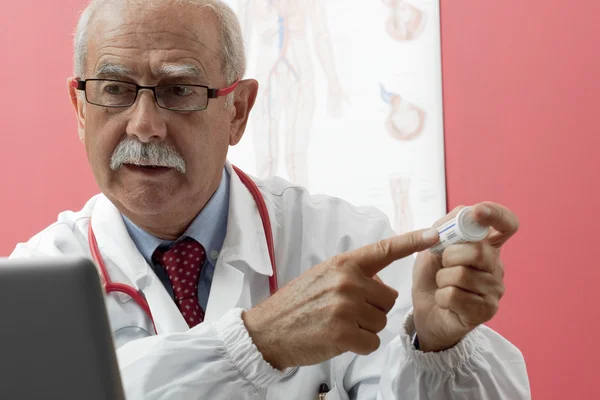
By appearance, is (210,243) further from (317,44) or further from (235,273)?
(317,44)

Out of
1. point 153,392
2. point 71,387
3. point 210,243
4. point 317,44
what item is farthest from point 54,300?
point 317,44

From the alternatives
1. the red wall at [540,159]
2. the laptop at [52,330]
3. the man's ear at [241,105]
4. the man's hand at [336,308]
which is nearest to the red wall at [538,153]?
the red wall at [540,159]

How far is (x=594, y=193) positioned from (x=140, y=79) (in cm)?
141

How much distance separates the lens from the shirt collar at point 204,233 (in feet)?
5.17

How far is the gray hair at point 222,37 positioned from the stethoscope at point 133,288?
0.67 ft

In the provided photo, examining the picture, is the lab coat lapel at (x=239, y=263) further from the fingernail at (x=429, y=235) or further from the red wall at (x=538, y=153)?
the red wall at (x=538, y=153)

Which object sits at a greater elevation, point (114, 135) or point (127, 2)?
point (127, 2)

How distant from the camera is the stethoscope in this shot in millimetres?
1480

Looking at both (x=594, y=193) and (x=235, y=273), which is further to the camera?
(x=594, y=193)

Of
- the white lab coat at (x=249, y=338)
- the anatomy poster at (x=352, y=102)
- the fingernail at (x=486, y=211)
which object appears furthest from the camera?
the anatomy poster at (x=352, y=102)

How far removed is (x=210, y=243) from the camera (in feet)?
5.22

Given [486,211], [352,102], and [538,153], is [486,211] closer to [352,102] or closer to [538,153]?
[538,153]

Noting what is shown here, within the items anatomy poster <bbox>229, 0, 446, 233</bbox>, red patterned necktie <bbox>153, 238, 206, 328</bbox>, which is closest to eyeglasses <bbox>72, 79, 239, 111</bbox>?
red patterned necktie <bbox>153, 238, 206, 328</bbox>

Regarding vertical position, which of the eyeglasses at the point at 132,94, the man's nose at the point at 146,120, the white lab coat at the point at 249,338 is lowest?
the white lab coat at the point at 249,338
